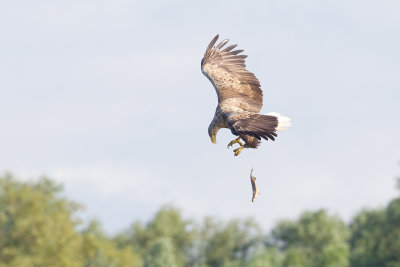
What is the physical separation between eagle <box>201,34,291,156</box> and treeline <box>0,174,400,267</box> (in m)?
53.1

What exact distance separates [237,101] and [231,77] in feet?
7.10

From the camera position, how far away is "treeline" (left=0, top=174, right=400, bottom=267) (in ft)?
305

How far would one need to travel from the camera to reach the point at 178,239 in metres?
118

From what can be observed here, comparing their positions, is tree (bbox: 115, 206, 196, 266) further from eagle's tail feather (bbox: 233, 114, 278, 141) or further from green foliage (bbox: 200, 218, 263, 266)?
eagle's tail feather (bbox: 233, 114, 278, 141)

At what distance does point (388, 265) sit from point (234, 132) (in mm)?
59509

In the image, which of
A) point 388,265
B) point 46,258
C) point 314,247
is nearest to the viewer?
point 388,265

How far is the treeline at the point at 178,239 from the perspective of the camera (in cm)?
9294

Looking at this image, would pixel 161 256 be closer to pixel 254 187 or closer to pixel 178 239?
pixel 178 239

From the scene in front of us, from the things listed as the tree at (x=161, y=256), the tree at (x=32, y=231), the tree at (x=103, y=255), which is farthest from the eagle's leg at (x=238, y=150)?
the tree at (x=161, y=256)

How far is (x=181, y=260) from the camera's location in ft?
372

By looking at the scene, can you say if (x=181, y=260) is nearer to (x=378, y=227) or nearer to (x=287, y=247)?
(x=287, y=247)

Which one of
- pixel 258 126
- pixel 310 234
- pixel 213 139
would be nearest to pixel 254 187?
pixel 258 126

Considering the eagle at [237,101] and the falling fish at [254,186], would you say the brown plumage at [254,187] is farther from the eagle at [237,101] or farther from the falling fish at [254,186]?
the eagle at [237,101]

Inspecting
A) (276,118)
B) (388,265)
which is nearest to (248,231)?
(388,265)
